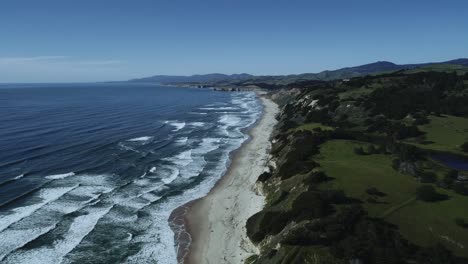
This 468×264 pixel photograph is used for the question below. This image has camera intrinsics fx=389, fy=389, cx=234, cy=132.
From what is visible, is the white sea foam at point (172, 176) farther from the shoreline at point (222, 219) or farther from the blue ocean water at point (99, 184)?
the shoreline at point (222, 219)

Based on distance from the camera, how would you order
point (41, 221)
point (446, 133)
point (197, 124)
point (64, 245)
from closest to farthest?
point (64, 245) < point (41, 221) < point (446, 133) < point (197, 124)

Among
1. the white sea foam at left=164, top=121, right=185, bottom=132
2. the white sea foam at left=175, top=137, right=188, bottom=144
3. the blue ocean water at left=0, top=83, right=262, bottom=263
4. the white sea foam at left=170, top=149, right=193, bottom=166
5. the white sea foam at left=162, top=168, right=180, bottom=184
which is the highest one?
the blue ocean water at left=0, top=83, right=262, bottom=263

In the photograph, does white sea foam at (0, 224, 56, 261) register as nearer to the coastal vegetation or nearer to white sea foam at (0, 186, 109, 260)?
white sea foam at (0, 186, 109, 260)

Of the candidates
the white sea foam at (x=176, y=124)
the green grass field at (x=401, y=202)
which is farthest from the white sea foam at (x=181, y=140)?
the green grass field at (x=401, y=202)

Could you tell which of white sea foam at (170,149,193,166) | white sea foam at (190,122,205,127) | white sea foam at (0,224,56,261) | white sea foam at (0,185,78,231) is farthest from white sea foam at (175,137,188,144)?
white sea foam at (0,224,56,261)

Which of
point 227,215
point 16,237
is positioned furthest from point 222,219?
point 16,237

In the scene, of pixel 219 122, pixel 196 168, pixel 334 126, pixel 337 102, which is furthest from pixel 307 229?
pixel 219 122

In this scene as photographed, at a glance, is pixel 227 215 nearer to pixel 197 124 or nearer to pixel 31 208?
pixel 31 208
